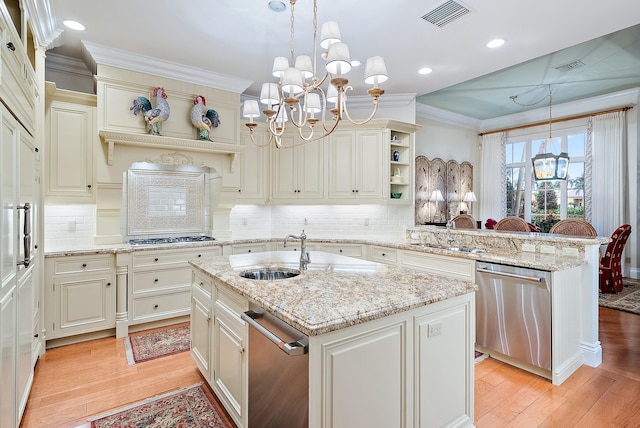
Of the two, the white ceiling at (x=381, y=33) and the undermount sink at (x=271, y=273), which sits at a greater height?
the white ceiling at (x=381, y=33)

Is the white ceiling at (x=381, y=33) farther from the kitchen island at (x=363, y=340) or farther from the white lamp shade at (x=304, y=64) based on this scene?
the kitchen island at (x=363, y=340)

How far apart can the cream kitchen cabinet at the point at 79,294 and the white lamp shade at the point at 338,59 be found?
2.96 m

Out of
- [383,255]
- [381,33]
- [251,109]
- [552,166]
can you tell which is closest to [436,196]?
[552,166]

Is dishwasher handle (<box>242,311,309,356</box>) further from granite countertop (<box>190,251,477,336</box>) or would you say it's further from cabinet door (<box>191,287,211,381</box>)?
cabinet door (<box>191,287,211,381</box>)

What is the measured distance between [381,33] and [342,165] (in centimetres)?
190

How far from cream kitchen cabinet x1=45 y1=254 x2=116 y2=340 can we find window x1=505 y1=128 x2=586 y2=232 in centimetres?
769

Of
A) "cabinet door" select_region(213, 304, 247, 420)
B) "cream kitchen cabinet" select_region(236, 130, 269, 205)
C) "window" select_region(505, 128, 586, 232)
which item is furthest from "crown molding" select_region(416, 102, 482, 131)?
"cabinet door" select_region(213, 304, 247, 420)

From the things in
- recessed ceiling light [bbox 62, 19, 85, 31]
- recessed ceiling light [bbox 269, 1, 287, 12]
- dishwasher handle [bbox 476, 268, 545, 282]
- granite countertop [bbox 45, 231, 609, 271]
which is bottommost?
dishwasher handle [bbox 476, 268, 545, 282]

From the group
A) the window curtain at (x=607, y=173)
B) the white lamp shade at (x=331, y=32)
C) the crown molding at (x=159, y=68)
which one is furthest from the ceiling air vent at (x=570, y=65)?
the crown molding at (x=159, y=68)

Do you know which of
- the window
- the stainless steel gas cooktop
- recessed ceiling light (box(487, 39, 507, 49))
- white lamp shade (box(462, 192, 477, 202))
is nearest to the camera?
recessed ceiling light (box(487, 39, 507, 49))

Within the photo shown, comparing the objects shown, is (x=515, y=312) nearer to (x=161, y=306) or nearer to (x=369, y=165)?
(x=369, y=165)

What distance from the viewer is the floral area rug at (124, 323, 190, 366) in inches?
120

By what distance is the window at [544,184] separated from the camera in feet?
22.0

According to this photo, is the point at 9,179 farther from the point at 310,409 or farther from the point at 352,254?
the point at 352,254
